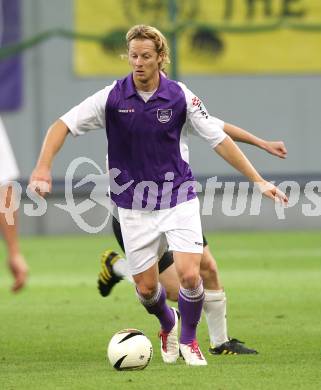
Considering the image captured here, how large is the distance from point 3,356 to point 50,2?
51.6 feet

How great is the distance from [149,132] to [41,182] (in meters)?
1.17

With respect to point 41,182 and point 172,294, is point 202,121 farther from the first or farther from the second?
point 172,294

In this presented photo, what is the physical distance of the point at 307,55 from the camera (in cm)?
2562

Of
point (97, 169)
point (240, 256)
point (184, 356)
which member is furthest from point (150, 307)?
point (97, 169)

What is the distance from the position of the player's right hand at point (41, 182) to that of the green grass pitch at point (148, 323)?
3.96ft

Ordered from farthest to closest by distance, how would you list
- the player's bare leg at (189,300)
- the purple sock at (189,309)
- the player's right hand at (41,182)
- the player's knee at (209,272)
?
the player's knee at (209,272) < the purple sock at (189,309) < the player's bare leg at (189,300) < the player's right hand at (41,182)

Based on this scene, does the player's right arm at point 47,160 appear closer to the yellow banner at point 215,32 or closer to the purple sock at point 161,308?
the purple sock at point 161,308

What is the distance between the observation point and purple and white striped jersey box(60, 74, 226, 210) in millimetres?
9477

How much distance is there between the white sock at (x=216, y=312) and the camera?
10203 mm

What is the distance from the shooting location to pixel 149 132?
31.1ft

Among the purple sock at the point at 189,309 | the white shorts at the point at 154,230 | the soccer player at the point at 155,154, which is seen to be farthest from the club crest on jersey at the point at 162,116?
the purple sock at the point at 189,309

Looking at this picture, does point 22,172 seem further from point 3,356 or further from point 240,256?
point 3,356

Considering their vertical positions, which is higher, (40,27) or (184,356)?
(184,356)

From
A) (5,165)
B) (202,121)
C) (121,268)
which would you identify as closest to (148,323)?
(121,268)
